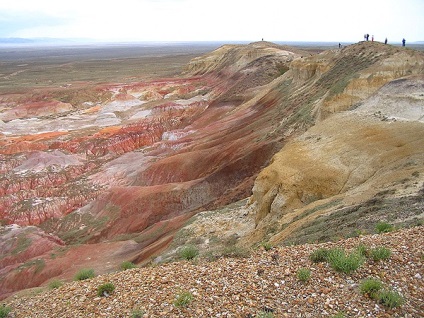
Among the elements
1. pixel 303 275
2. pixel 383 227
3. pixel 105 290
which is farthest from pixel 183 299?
pixel 383 227

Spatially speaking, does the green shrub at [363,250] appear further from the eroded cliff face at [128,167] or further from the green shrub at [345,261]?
the eroded cliff face at [128,167]

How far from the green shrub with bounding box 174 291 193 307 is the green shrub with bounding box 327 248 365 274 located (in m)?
2.90

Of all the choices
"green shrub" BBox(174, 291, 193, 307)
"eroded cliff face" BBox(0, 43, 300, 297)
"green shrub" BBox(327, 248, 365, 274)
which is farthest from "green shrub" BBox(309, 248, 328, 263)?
"eroded cliff face" BBox(0, 43, 300, 297)

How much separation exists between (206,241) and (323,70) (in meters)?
24.0

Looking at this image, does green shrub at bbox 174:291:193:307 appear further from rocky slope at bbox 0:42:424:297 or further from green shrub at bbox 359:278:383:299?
rocky slope at bbox 0:42:424:297

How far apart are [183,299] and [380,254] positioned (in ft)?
13.0

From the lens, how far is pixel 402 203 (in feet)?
35.8

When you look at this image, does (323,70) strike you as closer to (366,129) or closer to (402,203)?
(366,129)

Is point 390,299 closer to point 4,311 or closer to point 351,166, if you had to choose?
point 4,311

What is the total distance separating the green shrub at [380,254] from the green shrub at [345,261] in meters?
0.21

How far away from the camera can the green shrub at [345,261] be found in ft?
23.5

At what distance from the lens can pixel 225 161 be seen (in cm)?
3216

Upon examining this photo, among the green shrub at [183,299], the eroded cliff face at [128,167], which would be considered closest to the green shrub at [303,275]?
the green shrub at [183,299]

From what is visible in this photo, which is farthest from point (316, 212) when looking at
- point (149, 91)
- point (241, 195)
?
point (149, 91)
